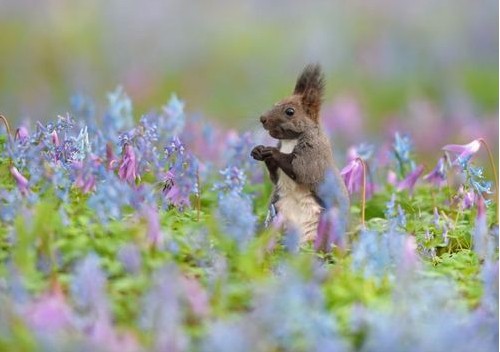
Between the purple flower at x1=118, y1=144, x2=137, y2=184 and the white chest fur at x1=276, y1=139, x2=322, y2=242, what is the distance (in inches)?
26.7

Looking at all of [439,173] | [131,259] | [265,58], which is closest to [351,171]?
[439,173]

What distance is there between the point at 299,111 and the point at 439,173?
0.85 m

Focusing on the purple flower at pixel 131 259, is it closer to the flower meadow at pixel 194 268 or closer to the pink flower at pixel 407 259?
the flower meadow at pixel 194 268

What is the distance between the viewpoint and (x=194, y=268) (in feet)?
13.9

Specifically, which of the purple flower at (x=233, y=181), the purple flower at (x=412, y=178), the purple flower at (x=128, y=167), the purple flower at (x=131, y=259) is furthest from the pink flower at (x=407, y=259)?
the purple flower at (x=412, y=178)

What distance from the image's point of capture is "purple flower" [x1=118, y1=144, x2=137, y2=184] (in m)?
Answer: 4.90

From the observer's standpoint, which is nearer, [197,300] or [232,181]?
[197,300]

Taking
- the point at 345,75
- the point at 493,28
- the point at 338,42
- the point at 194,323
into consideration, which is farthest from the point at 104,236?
the point at 493,28

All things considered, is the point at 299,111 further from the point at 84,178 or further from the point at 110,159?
the point at 84,178

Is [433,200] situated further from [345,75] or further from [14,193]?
[345,75]

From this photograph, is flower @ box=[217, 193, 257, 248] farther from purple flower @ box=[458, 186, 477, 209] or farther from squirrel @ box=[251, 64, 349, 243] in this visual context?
purple flower @ box=[458, 186, 477, 209]

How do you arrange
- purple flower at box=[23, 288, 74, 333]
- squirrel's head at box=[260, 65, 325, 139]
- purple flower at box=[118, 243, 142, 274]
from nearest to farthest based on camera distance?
purple flower at box=[23, 288, 74, 333] < purple flower at box=[118, 243, 142, 274] < squirrel's head at box=[260, 65, 325, 139]

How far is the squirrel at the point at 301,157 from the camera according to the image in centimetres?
522

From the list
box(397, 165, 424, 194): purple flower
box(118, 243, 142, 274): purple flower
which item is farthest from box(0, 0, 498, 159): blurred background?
box(118, 243, 142, 274): purple flower
